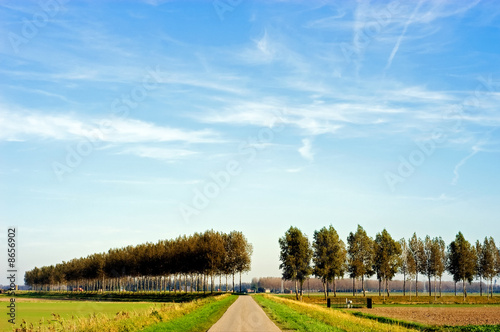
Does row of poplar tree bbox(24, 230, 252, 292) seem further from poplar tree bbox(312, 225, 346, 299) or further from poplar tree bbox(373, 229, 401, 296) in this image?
poplar tree bbox(373, 229, 401, 296)

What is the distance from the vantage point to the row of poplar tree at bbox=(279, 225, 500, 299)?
10862 centimetres

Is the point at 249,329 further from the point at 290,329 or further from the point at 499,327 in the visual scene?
the point at 499,327

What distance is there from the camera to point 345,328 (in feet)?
96.7

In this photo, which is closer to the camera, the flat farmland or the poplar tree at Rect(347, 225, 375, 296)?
the flat farmland

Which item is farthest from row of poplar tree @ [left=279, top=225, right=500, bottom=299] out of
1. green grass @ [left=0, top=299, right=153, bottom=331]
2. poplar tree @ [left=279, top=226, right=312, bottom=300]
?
green grass @ [left=0, top=299, right=153, bottom=331]

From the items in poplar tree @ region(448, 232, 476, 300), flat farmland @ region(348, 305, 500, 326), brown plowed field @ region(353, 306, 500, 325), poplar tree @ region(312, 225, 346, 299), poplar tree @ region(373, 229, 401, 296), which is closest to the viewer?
flat farmland @ region(348, 305, 500, 326)

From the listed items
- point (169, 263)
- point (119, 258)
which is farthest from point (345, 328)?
point (119, 258)

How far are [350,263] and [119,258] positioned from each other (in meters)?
86.7

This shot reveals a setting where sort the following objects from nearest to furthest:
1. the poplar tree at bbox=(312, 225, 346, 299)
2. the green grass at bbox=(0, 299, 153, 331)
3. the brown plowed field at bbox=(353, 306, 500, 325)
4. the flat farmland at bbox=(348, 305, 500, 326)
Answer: the flat farmland at bbox=(348, 305, 500, 326) → the brown plowed field at bbox=(353, 306, 500, 325) → the green grass at bbox=(0, 299, 153, 331) → the poplar tree at bbox=(312, 225, 346, 299)

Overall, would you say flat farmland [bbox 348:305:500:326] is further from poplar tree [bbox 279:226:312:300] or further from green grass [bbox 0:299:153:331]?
poplar tree [bbox 279:226:312:300]

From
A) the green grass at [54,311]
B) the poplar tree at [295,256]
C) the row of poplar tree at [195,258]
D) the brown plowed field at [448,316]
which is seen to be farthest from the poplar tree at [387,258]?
Result: the green grass at [54,311]

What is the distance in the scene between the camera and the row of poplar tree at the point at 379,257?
356 ft

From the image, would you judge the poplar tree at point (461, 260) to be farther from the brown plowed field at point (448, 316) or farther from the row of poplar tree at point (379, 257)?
the brown plowed field at point (448, 316)

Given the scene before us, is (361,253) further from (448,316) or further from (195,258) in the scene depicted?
(448,316)
